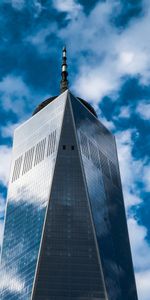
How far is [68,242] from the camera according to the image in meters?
135

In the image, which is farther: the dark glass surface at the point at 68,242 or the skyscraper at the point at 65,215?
the skyscraper at the point at 65,215

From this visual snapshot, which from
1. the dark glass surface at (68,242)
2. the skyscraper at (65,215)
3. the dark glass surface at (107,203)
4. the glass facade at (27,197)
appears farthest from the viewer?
the dark glass surface at (107,203)

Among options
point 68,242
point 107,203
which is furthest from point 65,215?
point 107,203

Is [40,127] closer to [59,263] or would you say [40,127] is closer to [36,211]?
[36,211]

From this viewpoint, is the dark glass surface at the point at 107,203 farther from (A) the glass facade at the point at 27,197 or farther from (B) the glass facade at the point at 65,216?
(A) the glass facade at the point at 27,197

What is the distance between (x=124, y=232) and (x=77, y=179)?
88.3 ft

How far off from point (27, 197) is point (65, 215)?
1960cm

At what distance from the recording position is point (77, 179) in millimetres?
146750

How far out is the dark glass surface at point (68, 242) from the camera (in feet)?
415

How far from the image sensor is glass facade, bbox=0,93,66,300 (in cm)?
13625

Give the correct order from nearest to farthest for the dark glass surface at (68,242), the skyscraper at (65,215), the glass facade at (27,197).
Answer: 1. the dark glass surface at (68,242)
2. the skyscraper at (65,215)
3. the glass facade at (27,197)

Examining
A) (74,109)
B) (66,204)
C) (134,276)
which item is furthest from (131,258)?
(74,109)

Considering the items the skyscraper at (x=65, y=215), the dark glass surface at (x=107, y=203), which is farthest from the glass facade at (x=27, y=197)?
the dark glass surface at (x=107, y=203)

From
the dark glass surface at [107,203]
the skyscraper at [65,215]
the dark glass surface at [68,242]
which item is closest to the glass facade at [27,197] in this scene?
the skyscraper at [65,215]
